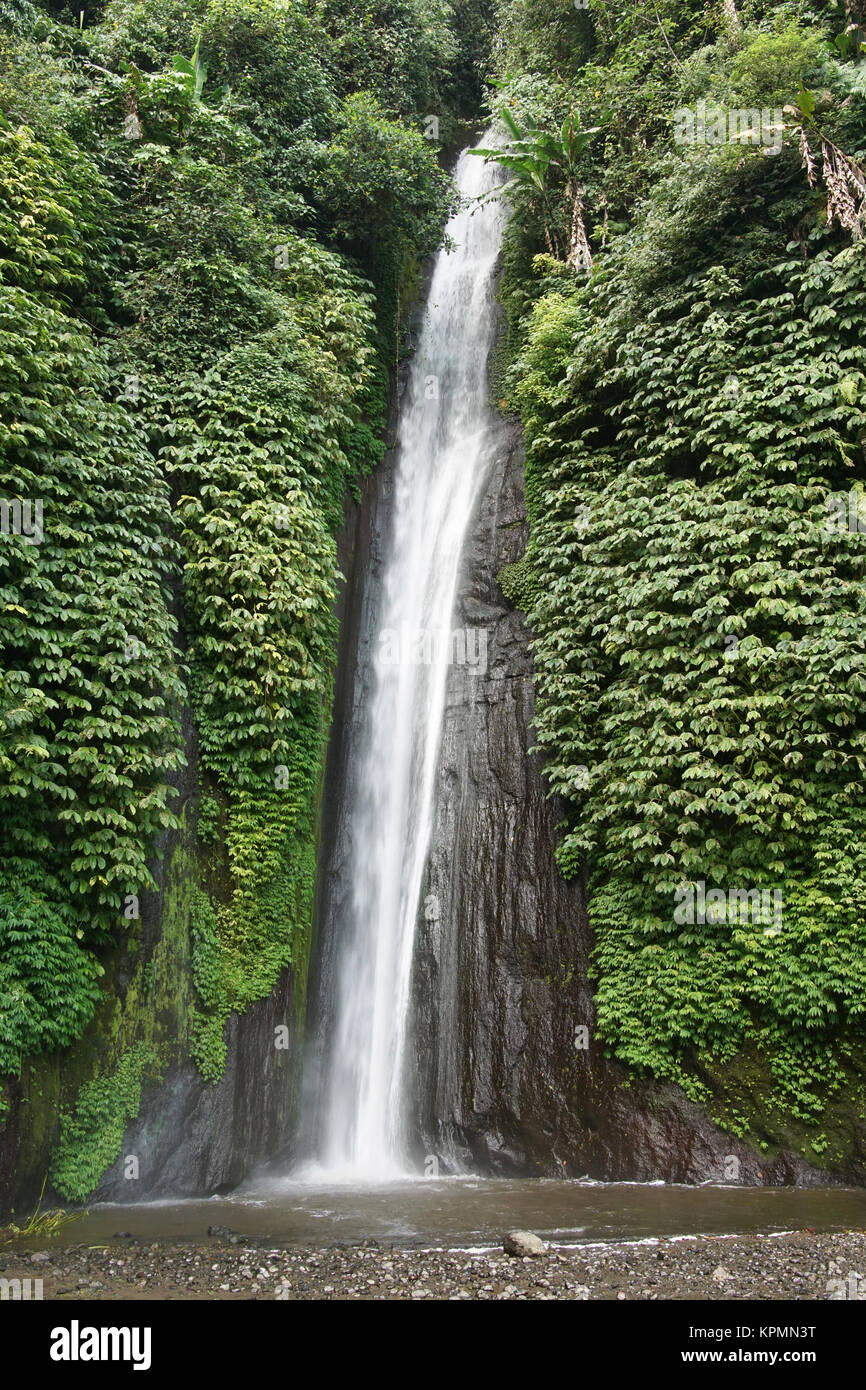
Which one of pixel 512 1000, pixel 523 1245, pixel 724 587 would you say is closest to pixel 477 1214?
pixel 523 1245

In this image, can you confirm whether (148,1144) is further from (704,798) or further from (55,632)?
(704,798)

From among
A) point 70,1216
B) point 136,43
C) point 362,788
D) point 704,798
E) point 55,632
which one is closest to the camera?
point 70,1216

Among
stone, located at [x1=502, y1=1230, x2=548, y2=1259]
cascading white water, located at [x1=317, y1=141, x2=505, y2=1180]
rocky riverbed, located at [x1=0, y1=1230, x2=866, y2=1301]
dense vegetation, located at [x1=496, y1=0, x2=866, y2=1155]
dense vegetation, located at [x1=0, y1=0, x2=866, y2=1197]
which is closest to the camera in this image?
rocky riverbed, located at [x1=0, y1=1230, x2=866, y2=1301]

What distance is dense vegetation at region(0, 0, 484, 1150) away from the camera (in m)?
8.09

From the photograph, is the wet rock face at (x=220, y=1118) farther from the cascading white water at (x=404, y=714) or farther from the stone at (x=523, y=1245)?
the stone at (x=523, y=1245)

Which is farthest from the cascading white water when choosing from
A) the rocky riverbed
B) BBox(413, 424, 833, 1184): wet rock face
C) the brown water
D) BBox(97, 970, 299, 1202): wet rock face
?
the rocky riverbed

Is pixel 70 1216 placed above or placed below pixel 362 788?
below

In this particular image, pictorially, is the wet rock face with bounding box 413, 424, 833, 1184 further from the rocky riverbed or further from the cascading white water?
the rocky riverbed

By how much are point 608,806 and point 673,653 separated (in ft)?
6.63

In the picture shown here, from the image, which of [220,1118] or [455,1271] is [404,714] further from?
[455,1271]

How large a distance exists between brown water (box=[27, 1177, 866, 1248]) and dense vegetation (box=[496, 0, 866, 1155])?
1253 mm

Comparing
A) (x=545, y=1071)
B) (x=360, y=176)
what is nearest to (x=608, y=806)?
(x=545, y=1071)

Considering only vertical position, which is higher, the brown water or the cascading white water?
the cascading white water

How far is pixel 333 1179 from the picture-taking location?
9.60 metres
